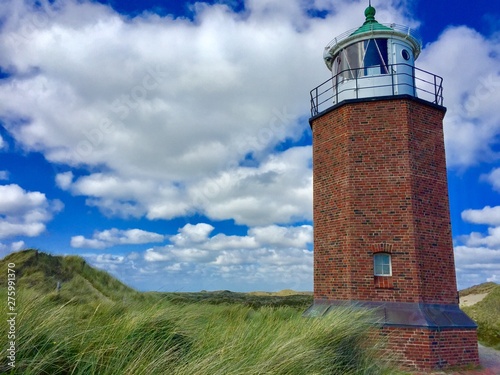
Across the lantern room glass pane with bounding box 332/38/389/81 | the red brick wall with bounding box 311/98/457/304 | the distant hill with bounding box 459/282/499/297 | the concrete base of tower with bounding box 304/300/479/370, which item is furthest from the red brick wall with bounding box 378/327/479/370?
the distant hill with bounding box 459/282/499/297

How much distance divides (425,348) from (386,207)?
3490 mm

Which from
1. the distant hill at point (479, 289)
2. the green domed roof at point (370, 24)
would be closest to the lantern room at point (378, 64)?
the green domed roof at point (370, 24)

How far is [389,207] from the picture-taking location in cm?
1012

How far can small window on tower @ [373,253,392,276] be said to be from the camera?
9.99m

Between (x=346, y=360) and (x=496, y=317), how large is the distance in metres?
16.8

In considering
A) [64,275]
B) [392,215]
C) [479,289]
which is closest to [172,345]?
[392,215]

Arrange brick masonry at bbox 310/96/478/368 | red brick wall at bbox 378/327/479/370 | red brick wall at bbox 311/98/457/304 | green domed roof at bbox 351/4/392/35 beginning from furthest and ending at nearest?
1. green domed roof at bbox 351/4/392/35
2. red brick wall at bbox 311/98/457/304
3. brick masonry at bbox 310/96/478/368
4. red brick wall at bbox 378/327/479/370

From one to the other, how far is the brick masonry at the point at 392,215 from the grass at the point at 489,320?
6.45 m

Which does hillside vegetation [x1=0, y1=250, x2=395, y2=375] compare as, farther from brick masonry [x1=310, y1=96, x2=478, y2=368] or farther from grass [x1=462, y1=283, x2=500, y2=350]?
grass [x1=462, y1=283, x2=500, y2=350]

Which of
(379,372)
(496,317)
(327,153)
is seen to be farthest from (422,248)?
(496,317)

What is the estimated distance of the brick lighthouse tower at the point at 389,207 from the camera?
9539mm

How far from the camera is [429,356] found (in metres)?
9.03

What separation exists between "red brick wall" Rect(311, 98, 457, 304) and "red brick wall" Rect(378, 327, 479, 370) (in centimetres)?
81

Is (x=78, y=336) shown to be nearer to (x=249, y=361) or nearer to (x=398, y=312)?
(x=249, y=361)
